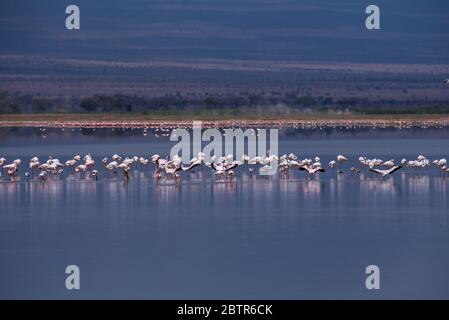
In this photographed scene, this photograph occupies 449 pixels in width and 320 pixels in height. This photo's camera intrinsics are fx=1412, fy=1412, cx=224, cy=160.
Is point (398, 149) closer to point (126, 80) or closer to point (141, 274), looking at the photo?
point (141, 274)

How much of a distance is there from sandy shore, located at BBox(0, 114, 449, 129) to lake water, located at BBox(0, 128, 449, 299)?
1898 cm

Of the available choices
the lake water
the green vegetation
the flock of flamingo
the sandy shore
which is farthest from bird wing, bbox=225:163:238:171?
the green vegetation

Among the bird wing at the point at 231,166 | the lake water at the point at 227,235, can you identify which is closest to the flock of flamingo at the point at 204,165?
the bird wing at the point at 231,166

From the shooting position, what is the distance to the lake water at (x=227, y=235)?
11625 millimetres

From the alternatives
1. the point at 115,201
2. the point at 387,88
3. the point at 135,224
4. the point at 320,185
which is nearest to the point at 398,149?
the point at 320,185

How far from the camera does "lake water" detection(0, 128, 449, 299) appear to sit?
11.6m

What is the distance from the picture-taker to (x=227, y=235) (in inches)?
556

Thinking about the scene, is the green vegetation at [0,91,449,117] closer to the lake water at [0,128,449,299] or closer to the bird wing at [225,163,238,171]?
the bird wing at [225,163,238,171]

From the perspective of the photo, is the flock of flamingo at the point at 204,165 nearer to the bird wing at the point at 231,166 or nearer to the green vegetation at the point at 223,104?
the bird wing at the point at 231,166

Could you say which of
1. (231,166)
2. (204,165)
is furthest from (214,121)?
(231,166)

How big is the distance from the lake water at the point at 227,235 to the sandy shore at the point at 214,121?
19.0 metres

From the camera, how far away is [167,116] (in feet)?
155

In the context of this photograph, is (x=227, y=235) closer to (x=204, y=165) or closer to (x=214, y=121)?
(x=204, y=165)
